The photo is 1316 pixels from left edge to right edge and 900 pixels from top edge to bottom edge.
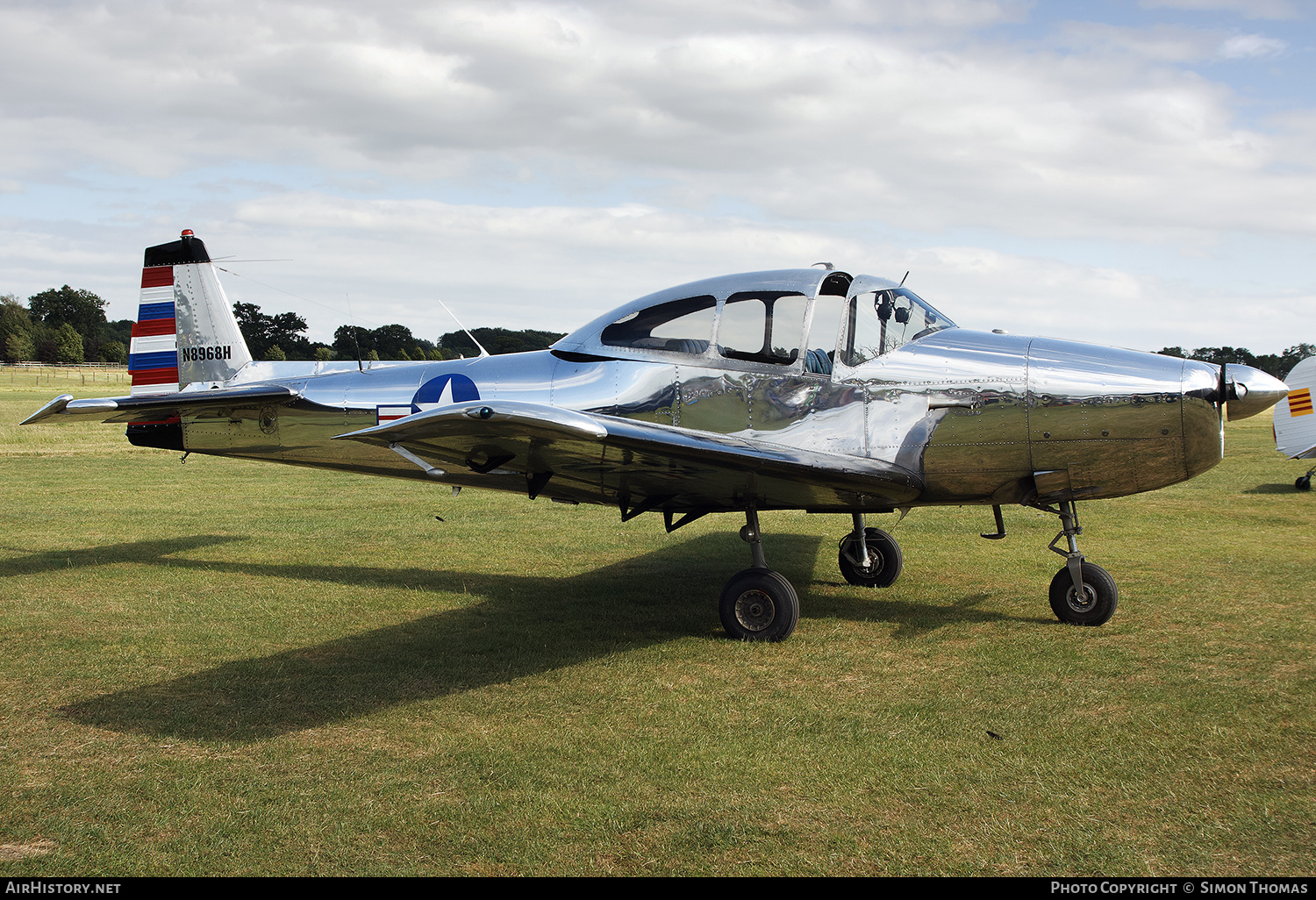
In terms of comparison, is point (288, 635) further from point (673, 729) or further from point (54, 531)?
point (54, 531)

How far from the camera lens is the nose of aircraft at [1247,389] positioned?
5.55m

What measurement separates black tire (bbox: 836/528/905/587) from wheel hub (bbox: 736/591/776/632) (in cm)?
204

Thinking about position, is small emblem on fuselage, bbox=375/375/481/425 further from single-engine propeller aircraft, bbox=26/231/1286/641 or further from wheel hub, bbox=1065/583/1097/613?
wheel hub, bbox=1065/583/1097/613

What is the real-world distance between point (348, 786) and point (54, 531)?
27.4 feet

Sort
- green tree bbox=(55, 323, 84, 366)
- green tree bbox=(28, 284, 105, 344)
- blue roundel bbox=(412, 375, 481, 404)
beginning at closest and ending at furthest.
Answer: blue roundel bbox=(412, 375, 481, 404), green tree bbox=(55, 323, 84, 366), green tree bbox=(28, 284, 105, 344)

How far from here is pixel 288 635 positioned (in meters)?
6.07

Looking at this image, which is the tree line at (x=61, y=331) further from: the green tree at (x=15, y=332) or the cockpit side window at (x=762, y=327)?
the cockpit side window at (x=762, y=327)

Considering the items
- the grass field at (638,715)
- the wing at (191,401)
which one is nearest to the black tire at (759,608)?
the grass field at (638,715)

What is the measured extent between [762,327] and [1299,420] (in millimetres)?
11322

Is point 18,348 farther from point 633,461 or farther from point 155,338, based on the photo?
point 633,461

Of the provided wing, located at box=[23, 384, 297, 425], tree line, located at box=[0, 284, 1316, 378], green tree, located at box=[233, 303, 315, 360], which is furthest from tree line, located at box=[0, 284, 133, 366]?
wing, located at box=[23, 384, 297, 425]

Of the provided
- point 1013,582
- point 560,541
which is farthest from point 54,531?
point 1013,582

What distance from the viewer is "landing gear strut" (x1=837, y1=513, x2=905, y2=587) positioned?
766 centimetres

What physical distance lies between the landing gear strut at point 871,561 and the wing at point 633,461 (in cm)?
132
